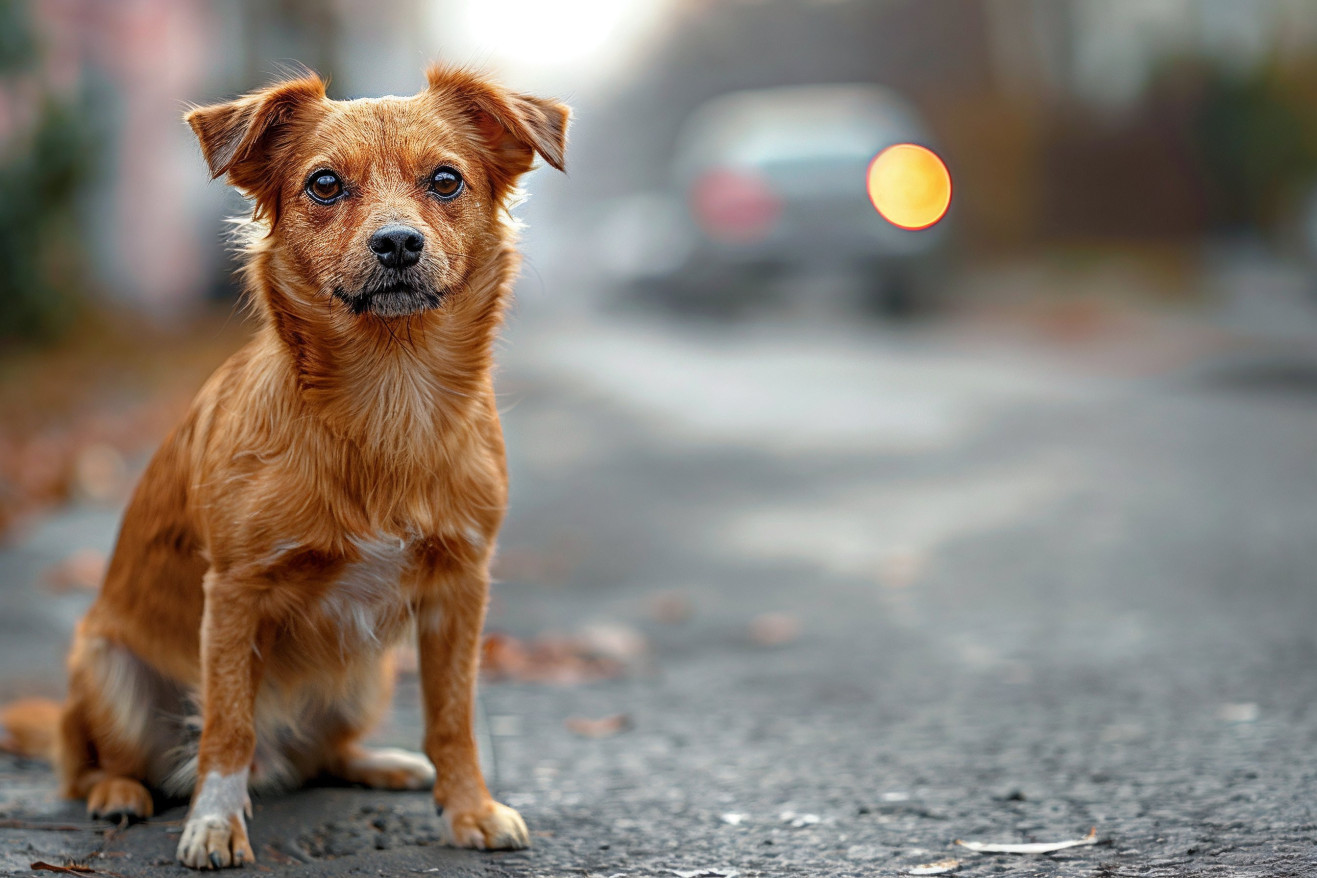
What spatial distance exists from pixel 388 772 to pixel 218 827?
630mm

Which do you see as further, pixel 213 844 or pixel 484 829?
pixel 484 829

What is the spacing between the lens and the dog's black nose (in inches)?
107

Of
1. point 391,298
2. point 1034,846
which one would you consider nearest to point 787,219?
point 391,298

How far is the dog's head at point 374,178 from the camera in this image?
2.79 m

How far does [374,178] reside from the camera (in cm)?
286

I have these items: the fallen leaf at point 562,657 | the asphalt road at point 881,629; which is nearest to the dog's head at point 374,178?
the asphalt road at point 881,629

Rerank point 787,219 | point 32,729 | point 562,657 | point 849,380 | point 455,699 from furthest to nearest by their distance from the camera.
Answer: point 787,219, point 849,380, point 562,657, point 32,729, point 455,699

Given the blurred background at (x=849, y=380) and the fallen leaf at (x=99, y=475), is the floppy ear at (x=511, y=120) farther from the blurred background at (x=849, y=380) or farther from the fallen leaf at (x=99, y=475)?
the fallen leaf at (x=99, y=475)

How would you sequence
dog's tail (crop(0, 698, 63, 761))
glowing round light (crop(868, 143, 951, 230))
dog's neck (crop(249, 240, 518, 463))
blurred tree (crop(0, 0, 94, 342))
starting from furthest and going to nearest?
glowing round light (crop(868, 143, 951, 230)), blurred tree (crop(0, 0, 94, 342)), dog's tail (crop(0, 698, 63, 761)), dog's neck (crop(249, 240, 518, 463))

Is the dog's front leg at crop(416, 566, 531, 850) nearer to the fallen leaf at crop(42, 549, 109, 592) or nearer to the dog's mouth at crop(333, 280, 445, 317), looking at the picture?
the dog's mouth at crop(333, 280, 445, 317)

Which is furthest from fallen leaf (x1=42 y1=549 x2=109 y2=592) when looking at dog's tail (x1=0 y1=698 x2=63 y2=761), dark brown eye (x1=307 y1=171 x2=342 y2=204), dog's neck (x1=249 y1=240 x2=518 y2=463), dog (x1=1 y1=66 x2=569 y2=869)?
dark brown eye (x1=307 y1=171 x2=342 y2=204)

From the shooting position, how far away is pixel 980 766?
3459 mm

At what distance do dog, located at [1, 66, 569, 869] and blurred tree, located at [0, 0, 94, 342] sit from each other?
875 cm

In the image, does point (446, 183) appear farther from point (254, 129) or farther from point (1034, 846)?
point (1034, 846)
